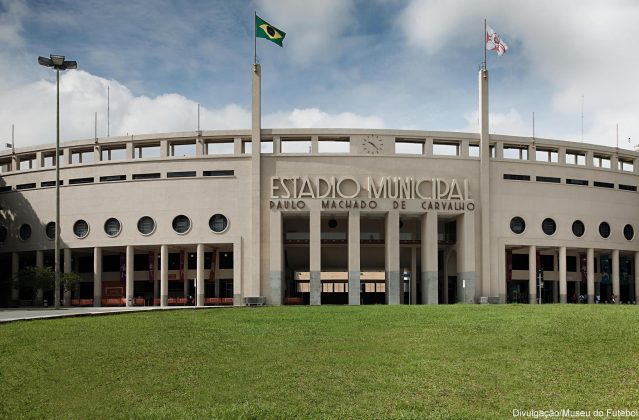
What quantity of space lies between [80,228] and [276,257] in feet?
67.3

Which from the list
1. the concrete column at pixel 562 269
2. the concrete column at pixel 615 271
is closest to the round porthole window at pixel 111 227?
the concrete column at pixel 562 269

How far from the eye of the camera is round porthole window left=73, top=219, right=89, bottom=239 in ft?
221

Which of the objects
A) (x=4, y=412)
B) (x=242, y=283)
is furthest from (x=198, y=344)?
(x=242, y=283)

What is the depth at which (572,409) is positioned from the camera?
51.1 feet

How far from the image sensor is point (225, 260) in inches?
2785

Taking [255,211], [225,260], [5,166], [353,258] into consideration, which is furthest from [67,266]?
[353,258]

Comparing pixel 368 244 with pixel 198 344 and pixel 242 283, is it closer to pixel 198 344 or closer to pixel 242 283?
pixel 242 283

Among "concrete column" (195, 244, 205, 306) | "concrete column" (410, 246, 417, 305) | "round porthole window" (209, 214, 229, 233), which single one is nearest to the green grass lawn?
"concrete column" (195, 244, 205, 306)

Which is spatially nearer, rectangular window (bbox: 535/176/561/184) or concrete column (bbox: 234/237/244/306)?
concrete column (bbox: 234/237/244/306)

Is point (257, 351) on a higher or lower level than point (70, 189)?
lower

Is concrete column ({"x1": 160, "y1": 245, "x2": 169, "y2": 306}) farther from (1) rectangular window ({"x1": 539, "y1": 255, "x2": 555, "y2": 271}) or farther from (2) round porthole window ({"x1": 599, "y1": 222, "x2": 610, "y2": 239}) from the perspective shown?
(2) round porthole window ({"x1": 599, "y1": 222, "x2": 610, "y2": 239})

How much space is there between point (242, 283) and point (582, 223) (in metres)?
34.5

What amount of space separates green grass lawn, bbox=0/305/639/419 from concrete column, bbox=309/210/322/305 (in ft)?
109

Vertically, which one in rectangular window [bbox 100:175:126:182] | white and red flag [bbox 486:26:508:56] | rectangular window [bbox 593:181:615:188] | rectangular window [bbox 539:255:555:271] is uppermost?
white and red flag [bbox 486:26:508:56]
